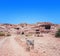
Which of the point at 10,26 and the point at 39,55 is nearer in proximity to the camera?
the point at 39,55

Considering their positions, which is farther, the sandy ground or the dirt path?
the sandy ground

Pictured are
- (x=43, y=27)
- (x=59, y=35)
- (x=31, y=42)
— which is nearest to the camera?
(x=31, y=42)

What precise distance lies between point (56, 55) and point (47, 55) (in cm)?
95

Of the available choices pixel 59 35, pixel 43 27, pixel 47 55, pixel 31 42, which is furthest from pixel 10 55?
pixel 43 27

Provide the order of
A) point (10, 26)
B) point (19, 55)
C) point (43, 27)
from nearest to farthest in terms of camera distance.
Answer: point (19, 55), point (43, 27), point (10, 26)

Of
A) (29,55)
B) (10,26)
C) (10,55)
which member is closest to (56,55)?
(29,55)

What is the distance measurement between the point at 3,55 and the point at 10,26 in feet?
277

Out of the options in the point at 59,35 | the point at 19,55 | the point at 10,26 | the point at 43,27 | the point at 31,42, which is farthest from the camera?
the point at 10,26

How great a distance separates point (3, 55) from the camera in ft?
52.9

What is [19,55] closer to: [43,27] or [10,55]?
[10,55]

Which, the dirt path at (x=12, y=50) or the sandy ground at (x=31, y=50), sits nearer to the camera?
the dirt path at (x=12, y=50)

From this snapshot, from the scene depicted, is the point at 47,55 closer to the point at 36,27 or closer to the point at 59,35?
the point at 59,35

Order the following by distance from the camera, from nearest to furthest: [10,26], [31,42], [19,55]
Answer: [19,55]
[31,42]
[10,26]

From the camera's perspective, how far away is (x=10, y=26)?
3937 inches
